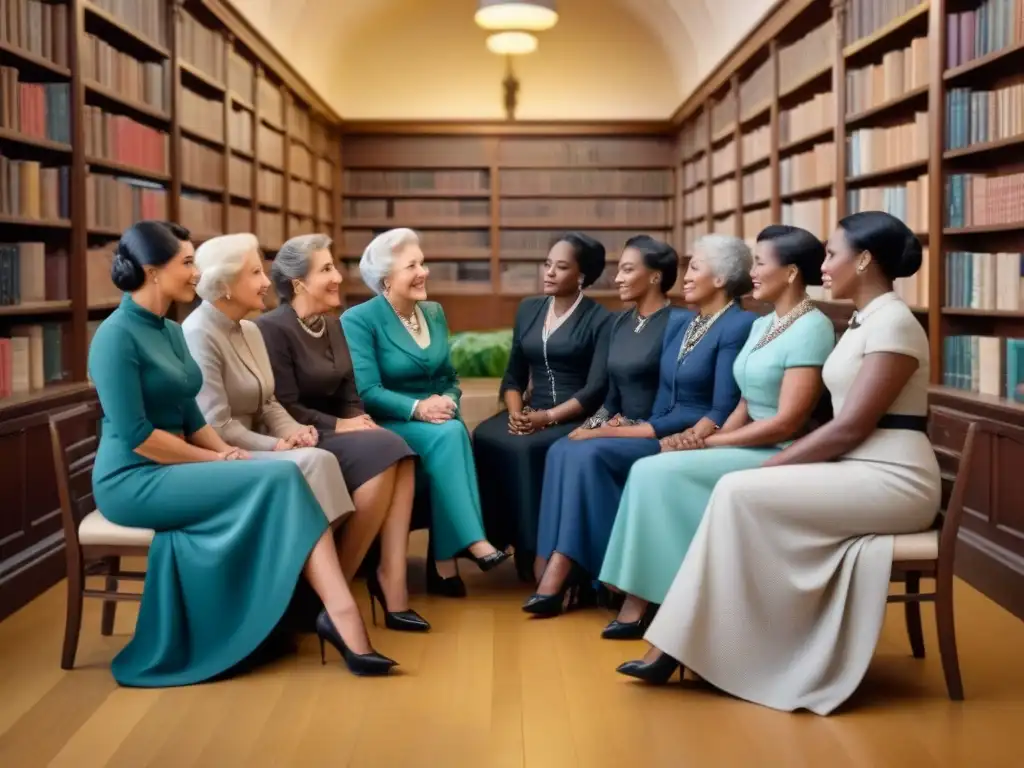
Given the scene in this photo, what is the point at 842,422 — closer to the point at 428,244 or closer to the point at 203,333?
the point at 203,333

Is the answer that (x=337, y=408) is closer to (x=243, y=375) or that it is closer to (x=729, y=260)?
(x=243, y=375)

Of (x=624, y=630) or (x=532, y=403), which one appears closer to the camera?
(x=624, y=630)

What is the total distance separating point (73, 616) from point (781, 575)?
1.95 meters

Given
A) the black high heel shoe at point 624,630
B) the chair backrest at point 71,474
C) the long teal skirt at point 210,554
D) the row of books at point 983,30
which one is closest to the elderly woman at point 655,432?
the black high heel shoe at point 624,630

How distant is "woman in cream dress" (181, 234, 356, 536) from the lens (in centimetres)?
392

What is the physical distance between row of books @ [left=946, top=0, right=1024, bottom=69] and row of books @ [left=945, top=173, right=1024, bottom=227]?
0.46m

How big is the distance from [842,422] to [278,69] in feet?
22.4

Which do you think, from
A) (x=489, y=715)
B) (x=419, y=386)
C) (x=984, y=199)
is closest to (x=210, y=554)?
(x=489, y=715)

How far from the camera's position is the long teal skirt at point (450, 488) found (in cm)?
451

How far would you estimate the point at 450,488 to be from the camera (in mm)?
4543

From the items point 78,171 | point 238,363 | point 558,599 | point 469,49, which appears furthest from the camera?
point 469,49

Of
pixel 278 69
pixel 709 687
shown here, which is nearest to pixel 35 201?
pixel 709 687

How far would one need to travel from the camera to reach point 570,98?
41.5 feet

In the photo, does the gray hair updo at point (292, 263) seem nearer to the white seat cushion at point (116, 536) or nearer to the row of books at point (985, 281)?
the white seat cushion at point (116, 536)
